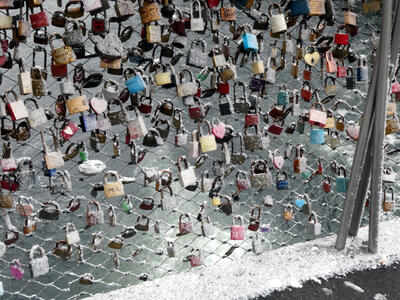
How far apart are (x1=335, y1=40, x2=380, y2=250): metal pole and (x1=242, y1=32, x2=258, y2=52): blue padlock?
44cm

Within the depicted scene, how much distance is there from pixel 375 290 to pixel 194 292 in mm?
502

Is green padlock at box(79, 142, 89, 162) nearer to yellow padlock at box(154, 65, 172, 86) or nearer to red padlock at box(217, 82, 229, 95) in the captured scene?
yellow padlock at box(154, 65, 172, 86)

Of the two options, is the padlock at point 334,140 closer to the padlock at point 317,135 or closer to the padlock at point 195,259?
the padlock at point 317,135

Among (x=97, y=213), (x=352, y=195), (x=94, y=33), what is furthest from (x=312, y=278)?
(x=94, y=33)

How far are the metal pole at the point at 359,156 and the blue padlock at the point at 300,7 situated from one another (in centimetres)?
38

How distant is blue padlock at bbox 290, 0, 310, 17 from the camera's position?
146 cm

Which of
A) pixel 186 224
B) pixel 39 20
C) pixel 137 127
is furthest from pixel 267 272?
pixel 39 20

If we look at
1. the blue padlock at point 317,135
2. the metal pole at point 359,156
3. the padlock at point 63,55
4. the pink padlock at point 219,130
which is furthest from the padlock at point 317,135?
the padlock at point 63,55

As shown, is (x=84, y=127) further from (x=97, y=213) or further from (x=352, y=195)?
(x=352, y=195)

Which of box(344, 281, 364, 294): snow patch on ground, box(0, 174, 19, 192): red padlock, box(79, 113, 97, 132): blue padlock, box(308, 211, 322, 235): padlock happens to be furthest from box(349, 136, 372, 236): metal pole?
box(0, 174, 19, 192): red padlock

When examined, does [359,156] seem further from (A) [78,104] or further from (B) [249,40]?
(A) [78,104]

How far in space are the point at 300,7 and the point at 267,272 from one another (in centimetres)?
84

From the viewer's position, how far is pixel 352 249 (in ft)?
4.60

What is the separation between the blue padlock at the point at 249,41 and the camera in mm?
1496
